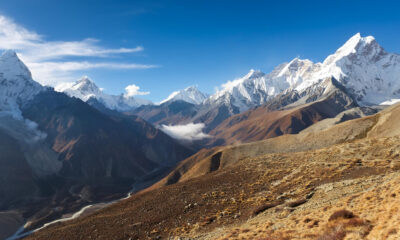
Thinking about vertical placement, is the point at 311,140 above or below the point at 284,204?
above

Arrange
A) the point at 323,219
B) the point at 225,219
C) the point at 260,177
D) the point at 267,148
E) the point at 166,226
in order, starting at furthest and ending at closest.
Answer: the point at 267,148, the point at 260,177, the point at 166,226, the point at 225,219, the point at 323,219

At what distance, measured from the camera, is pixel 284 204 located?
3347 cm

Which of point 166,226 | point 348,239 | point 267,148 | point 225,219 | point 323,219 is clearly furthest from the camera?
point 267,148

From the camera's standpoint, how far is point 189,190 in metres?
52.6

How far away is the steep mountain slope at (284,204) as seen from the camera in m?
22.0

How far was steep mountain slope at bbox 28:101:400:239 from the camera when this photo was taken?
22.0 meters

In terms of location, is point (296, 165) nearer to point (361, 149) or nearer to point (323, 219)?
point (361, 149)

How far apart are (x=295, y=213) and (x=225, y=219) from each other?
33.4ft

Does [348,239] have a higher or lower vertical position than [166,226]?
higher

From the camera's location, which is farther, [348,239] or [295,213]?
[295,213]

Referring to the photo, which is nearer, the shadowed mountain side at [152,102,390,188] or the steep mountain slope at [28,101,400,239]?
the steep mountain slope at [28,101,400,239]

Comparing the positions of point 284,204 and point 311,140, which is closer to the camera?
point 284,204

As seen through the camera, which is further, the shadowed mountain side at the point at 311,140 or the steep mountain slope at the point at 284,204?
the shadowed mountain side at the point at 311,140

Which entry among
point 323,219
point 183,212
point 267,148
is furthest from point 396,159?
point 267,148
